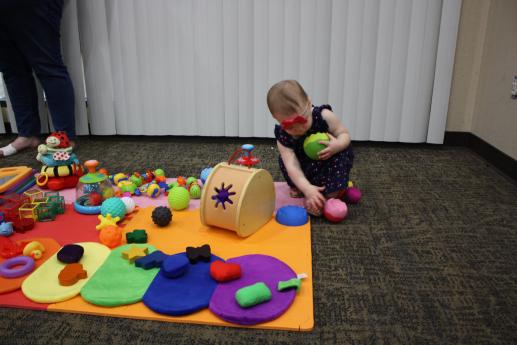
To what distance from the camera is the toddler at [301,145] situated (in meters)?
1.25

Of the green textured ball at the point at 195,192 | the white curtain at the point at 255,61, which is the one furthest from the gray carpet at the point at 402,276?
the white curtain at the point at 255,61

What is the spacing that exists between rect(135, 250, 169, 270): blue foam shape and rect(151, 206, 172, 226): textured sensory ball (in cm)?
21

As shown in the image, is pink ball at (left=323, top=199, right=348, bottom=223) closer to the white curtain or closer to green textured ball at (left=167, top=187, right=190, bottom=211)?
green textured ball at (left=167, top=187, right=190, bottom=211)

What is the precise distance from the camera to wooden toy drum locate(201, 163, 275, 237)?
1157 millimetres

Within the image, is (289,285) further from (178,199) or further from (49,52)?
(49,52)

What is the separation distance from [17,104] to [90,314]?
155cm

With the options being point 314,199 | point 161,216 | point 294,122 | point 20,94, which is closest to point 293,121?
point 294,122

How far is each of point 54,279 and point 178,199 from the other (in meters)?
0.45

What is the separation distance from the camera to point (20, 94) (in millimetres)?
2064

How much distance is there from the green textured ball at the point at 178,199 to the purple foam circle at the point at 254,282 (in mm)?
364

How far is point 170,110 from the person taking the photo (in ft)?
7.37

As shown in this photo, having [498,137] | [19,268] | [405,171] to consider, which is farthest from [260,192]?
[498,137]

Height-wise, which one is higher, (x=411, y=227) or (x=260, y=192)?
(x=260, y=192)

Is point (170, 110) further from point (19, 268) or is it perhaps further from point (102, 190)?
point (19, 268)
